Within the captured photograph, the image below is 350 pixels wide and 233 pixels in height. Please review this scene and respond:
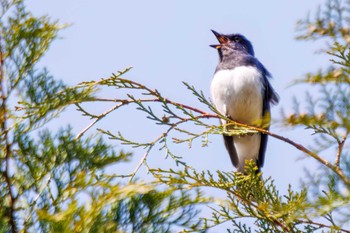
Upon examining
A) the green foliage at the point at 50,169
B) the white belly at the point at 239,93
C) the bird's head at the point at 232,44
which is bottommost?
the green foliage at the point at 50,169

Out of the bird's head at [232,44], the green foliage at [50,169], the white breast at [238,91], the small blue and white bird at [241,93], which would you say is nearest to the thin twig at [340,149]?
the green foliage at [50,169]

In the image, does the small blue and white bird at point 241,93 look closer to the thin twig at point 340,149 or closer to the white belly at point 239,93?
the white belly at point 239,93

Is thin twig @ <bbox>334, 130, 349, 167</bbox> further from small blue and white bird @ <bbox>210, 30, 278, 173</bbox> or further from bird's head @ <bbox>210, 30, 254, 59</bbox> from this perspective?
bird's head @ <bbox>210, 30, 254, 59</bbox>

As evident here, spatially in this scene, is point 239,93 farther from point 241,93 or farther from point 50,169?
point 50,169

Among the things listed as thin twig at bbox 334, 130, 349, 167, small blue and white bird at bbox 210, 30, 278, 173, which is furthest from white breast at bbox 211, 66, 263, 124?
thin twig at bbox 334, 130, 349, 167

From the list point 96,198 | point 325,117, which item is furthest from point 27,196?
point 325,117

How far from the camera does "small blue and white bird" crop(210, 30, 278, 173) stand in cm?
507

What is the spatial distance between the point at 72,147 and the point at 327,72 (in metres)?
0.82

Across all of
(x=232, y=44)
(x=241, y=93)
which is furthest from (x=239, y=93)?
(x=232, y=44)

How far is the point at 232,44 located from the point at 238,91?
770 millimetres

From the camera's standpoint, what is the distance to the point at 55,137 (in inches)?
82.7

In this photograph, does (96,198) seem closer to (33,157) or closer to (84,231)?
(84,231)

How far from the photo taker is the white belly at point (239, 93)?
5.05m

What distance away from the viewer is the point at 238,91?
5.06 metres
